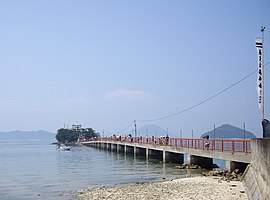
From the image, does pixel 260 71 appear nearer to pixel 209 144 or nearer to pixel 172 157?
pixel 209 144

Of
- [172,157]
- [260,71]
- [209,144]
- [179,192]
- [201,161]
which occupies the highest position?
[260,71]

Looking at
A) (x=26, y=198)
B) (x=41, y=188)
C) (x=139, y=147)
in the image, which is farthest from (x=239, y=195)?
(x=139, y=147)

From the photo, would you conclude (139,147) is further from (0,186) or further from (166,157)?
(0,186)

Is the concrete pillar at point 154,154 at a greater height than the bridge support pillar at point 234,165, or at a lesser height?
lesser

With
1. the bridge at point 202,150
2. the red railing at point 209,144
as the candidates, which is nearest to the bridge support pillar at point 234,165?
the bridge at point 202,150

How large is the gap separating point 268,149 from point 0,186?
22500mm

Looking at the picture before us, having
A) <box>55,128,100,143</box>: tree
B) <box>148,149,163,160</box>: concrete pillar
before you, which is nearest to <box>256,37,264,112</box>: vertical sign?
<box>148,149,163,160</box>: concrete pillar

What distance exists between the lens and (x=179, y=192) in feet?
64.8

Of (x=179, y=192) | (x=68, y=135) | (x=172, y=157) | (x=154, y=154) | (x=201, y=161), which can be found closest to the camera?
(x=179, y=192)

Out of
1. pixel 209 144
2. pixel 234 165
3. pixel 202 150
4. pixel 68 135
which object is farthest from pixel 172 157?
pixel 68 135

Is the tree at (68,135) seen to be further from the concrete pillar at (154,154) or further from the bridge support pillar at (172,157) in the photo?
the bridge support pillar at (172,157)

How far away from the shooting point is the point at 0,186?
2781cm

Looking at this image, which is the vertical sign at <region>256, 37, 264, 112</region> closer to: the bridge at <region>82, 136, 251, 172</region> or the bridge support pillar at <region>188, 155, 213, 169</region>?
the bridge at <region>82, 136, 251, 172</region>

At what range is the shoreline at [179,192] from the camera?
1794 cm
